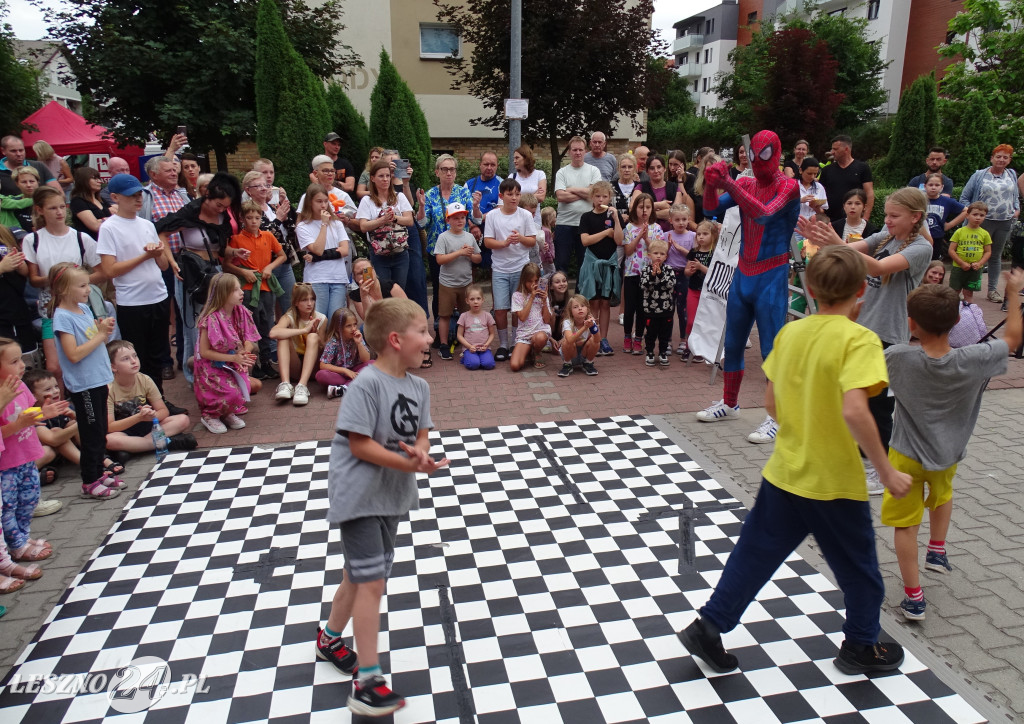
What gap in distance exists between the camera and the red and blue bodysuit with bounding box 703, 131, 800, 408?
4.92 metres

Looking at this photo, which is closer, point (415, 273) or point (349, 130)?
point (415, 273)

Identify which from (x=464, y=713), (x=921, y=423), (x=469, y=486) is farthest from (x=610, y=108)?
(x=464, y=713)

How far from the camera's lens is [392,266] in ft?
23.4

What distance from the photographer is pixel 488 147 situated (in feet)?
69.0

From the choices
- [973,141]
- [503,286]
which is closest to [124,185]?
[503,286]

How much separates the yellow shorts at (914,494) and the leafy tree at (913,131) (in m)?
12.9

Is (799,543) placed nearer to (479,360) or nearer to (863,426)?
(863,426)

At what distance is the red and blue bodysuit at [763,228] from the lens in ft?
16.1

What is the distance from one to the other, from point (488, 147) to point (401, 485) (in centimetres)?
1957

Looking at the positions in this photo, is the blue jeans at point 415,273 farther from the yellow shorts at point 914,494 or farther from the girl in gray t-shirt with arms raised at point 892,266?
the yellow shorts at point 914,494

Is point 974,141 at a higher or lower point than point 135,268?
higher

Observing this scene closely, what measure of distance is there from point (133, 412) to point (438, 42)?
17.4 meters

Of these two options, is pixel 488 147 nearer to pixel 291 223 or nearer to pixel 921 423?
pixel 291 223

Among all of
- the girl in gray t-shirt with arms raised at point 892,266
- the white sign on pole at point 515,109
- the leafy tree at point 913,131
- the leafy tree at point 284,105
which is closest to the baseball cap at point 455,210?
the white sign on pole at point 515,109
